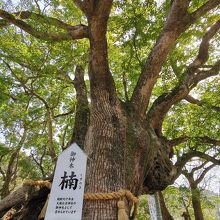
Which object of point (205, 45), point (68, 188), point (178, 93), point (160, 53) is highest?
point (205, 45)

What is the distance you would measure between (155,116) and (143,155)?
1.11m

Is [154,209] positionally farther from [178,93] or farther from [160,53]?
[160,53]

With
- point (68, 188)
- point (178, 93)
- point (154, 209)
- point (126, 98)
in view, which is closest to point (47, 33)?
point (126, 98)

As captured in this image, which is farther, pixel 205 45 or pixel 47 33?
pixel 205 45

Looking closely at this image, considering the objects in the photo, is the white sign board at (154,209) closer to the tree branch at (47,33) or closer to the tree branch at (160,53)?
the tree branch at (160,53)

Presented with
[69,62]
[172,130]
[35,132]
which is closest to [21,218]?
[69,62]

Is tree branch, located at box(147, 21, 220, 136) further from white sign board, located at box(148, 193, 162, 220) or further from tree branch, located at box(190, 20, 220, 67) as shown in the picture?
white sign board, located at box(148, 193, 162, 220)

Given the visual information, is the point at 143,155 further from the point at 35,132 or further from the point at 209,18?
the point at 35,132

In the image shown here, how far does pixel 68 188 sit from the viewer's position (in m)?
2.65

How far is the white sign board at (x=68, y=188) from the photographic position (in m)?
2.49

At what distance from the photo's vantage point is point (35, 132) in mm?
10797

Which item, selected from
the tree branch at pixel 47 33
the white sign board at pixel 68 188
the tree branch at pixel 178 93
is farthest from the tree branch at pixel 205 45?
the white sign board at pixel 68 188

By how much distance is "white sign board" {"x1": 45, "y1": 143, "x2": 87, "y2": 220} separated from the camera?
249 cm

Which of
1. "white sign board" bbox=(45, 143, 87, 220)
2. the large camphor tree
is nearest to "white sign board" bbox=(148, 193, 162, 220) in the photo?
the large camphor tree
